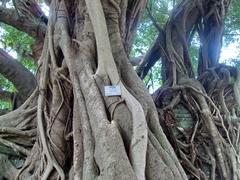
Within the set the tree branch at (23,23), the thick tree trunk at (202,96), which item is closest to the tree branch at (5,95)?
the tree branch at (23,23)

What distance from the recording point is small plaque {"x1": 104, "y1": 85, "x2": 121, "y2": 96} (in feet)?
5.93

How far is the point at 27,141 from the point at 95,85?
71 centimetres

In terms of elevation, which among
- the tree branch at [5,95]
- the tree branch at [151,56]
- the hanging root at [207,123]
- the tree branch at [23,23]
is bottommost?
the hanging root at [207,123]

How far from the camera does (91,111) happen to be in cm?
177

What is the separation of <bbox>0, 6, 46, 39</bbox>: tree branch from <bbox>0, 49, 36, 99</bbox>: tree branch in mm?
298

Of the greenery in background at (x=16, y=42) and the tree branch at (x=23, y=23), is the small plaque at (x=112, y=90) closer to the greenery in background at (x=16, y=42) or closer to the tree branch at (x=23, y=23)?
the tree branch at (x=23, y=23)

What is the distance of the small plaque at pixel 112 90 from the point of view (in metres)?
1.81

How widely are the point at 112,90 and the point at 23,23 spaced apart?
167cm

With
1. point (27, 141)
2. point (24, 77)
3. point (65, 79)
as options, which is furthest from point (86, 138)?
point (24, 77)

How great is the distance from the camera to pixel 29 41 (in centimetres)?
392

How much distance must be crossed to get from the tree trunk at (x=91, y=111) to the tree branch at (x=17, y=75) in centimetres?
59

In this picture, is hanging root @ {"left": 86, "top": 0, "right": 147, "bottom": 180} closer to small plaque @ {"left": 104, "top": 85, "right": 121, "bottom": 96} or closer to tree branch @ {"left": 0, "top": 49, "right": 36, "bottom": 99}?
small plaque @ {"left": 104, "top": 85, "right": 121, "bottom": 96}

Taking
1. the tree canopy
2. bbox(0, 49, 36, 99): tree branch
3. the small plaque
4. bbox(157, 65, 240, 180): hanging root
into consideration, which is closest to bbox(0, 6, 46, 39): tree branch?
the tree canopy

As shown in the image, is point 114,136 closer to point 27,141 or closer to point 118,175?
point 118,175
